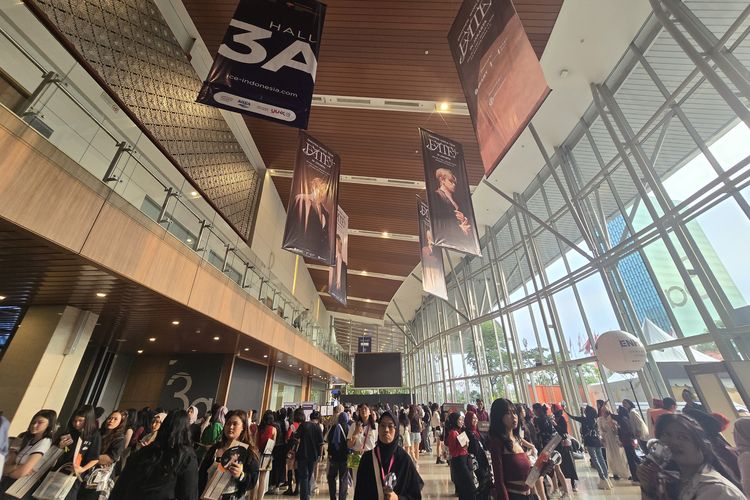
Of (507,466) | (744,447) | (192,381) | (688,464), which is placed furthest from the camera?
(192,381)

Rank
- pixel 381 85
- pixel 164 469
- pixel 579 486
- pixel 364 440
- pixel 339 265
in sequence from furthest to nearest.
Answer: pixel 339 265, pixel 381 85, pixel 579 486, pixel 364 440, pixel 164 469

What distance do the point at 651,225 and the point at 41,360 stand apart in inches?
454

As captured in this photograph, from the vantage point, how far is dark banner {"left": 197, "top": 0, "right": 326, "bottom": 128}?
3.77 m

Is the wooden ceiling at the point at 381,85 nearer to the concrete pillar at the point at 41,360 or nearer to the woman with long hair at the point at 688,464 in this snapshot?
the concrete pillar at the point at 41,360

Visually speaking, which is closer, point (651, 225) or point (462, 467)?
point (462, 467)

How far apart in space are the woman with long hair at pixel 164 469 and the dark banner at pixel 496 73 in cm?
440

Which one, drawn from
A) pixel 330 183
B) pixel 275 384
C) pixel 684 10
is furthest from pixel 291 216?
pixel 275 384

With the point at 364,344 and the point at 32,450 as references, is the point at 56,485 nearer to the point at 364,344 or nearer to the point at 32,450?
the point at 32,450

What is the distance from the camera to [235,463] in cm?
241

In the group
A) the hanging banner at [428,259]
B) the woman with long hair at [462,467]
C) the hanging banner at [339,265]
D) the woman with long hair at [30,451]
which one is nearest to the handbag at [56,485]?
the woman with long hair at [30,451]

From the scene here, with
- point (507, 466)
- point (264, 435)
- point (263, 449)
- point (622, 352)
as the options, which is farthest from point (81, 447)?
point (622, 352)

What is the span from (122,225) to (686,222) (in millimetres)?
9179

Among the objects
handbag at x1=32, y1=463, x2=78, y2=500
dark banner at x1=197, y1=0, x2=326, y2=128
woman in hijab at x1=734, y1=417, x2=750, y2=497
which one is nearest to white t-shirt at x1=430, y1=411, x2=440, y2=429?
handbag at x1=32, y1=463, x2=78, y2=500

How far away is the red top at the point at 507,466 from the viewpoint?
2574mm
